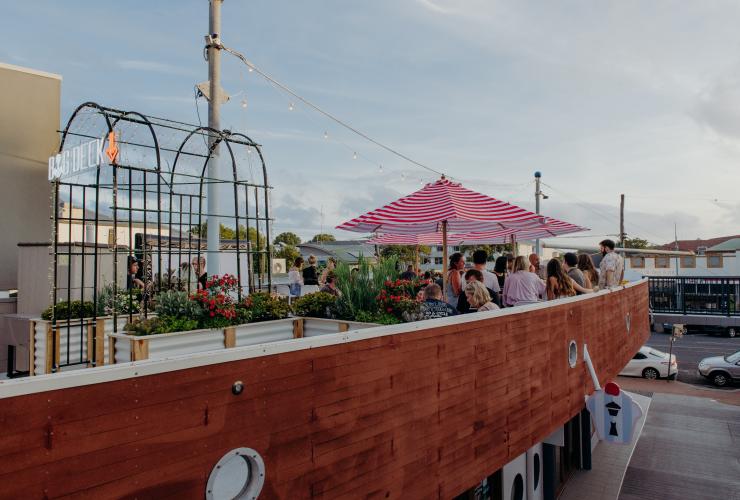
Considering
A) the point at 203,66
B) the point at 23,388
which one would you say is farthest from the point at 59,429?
the point at 203,66

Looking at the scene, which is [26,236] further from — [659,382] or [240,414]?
[659,382]

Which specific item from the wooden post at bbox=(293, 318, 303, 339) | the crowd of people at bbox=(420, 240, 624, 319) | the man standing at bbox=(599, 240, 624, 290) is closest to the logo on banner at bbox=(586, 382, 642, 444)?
the crowd of people at bbox=(420, 240, 624, 319)

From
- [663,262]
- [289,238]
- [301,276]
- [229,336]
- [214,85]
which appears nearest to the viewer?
[229,336]

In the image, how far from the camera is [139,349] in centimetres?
390

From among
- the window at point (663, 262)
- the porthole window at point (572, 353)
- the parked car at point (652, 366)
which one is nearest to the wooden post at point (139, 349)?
the porthole window at point (572, 353)

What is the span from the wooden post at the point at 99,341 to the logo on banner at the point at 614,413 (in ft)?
19.8

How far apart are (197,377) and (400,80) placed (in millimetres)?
12388

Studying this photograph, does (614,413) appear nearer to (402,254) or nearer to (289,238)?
(402,254)

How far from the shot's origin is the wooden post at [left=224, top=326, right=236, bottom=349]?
14.8 ft

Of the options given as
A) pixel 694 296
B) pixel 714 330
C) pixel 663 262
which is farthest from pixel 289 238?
pixel 694 296

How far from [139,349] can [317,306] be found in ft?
6.17

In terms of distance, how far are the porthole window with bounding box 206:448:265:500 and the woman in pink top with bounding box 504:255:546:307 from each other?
4.46 meters

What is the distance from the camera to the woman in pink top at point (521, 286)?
6.38 metres

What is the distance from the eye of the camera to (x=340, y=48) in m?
10.2
